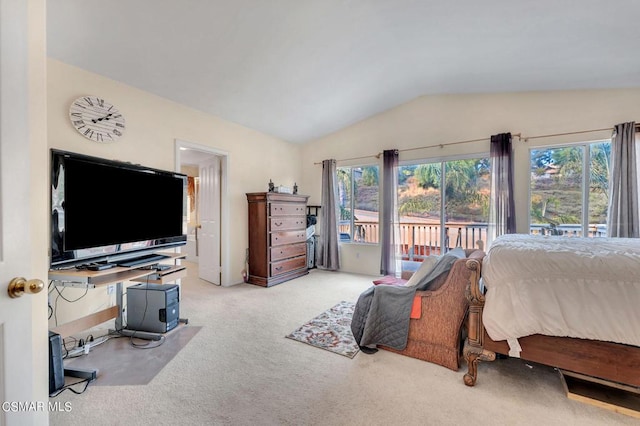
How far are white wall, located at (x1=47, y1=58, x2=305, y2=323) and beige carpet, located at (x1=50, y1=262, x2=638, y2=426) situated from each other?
1.46 metres

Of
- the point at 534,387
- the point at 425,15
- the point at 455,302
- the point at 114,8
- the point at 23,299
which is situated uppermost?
the point at 425,15

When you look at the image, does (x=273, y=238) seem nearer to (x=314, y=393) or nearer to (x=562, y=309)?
(x=314, y=393)

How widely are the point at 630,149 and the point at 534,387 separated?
10.3ft

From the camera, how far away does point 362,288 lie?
164 inches

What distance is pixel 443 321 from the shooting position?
6.97 feet

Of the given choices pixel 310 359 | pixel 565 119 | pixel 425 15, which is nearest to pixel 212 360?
pixel 310 359

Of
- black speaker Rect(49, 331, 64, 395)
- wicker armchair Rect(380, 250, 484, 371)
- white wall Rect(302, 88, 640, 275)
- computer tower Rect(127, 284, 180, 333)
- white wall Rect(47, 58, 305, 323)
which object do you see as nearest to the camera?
black speaker Rect(49, 331, 64, 395)

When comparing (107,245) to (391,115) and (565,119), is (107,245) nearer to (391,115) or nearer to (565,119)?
(391,115)

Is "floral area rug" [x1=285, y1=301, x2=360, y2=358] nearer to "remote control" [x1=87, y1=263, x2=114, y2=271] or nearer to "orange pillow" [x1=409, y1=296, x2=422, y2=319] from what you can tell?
"orange pillow" [x1=409, y1=296, x2=422, y2=319]

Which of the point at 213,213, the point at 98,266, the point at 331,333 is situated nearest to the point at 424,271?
the point at 331,333

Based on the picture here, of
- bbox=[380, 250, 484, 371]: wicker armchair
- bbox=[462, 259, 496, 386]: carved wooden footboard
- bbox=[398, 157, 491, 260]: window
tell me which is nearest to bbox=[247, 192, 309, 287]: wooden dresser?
bbox=[398, 157, 491, 260]: window

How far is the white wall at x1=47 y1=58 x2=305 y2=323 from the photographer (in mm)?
2541

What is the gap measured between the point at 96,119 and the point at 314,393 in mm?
3235

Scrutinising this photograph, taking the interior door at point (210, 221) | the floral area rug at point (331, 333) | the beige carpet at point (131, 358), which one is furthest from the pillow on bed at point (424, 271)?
the interior door at point (210, 221)
